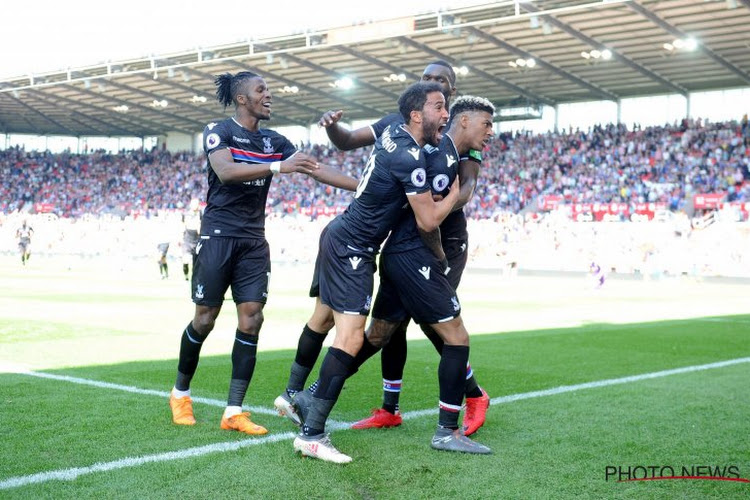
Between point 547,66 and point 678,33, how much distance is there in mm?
7094

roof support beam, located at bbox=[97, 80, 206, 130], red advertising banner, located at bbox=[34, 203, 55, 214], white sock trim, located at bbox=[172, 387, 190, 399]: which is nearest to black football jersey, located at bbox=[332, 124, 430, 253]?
white sock trim, located at bbox=[172, 387, 190, 399]

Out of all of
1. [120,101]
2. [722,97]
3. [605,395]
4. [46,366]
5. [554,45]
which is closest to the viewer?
[605,395]

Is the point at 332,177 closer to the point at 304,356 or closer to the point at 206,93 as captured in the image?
the point at 304,356

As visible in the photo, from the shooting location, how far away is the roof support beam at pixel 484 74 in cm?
3347

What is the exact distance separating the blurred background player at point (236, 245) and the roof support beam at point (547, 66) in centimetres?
2731

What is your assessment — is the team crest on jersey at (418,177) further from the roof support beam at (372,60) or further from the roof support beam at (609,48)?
the roof support beam at (372,60)

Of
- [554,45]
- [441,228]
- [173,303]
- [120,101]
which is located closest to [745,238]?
[554,45]

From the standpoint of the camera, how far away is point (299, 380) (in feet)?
17.9

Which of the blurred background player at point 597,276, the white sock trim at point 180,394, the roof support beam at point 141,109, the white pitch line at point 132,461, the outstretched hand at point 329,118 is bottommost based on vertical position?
the white pitch line at point 132,461

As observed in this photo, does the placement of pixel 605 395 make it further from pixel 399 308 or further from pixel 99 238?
pixel 99 238

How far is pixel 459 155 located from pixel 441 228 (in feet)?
1.61

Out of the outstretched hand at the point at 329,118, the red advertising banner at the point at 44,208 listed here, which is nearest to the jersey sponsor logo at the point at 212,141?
the outstretched hand at the point at 329,118

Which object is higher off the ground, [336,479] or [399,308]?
[399,308]

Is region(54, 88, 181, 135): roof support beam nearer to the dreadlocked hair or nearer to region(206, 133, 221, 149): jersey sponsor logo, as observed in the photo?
the dreadlocked hair
